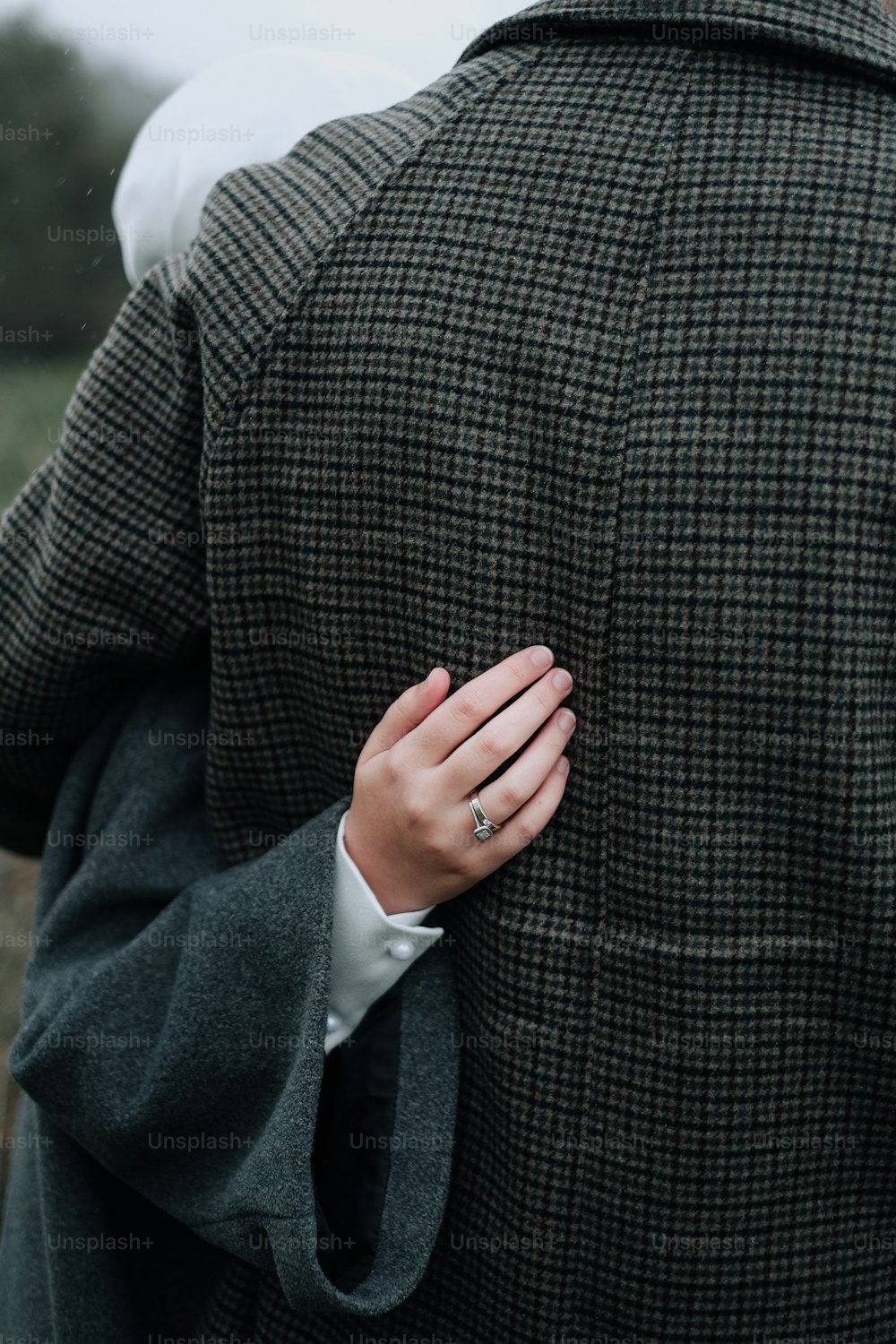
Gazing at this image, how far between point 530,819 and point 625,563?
20cm

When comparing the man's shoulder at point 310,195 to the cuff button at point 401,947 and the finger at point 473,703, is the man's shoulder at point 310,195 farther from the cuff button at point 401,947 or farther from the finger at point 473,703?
the cuff button at point 401,947

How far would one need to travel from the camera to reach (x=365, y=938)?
889mm

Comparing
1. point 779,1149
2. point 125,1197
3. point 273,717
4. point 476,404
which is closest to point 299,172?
point 476,404

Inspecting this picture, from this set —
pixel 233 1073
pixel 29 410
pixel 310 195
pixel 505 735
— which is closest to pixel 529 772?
pixel 505 735

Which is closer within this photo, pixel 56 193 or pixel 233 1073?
pixel 233 1073

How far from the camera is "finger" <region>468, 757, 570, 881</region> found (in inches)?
31.9

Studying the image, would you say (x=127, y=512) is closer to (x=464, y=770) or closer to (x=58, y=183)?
(x=464, y=770)

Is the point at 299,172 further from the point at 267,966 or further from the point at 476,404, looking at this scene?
the point at 267,966

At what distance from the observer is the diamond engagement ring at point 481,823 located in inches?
31.8

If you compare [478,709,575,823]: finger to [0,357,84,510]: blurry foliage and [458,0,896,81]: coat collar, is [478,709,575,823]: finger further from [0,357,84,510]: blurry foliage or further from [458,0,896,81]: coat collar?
[0,357,84,510]: blurry foliage

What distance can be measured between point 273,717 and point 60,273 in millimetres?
1266

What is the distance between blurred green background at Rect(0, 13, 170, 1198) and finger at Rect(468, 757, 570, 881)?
4.37 ft

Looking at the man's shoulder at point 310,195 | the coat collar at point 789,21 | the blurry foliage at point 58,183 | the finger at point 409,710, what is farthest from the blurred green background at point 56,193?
the finger at point 409,710

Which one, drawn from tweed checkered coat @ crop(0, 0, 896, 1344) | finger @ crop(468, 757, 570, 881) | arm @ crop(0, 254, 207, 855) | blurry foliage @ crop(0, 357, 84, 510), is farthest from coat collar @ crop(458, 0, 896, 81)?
blurry foliage @ crop(0, 357, 84, 510)
